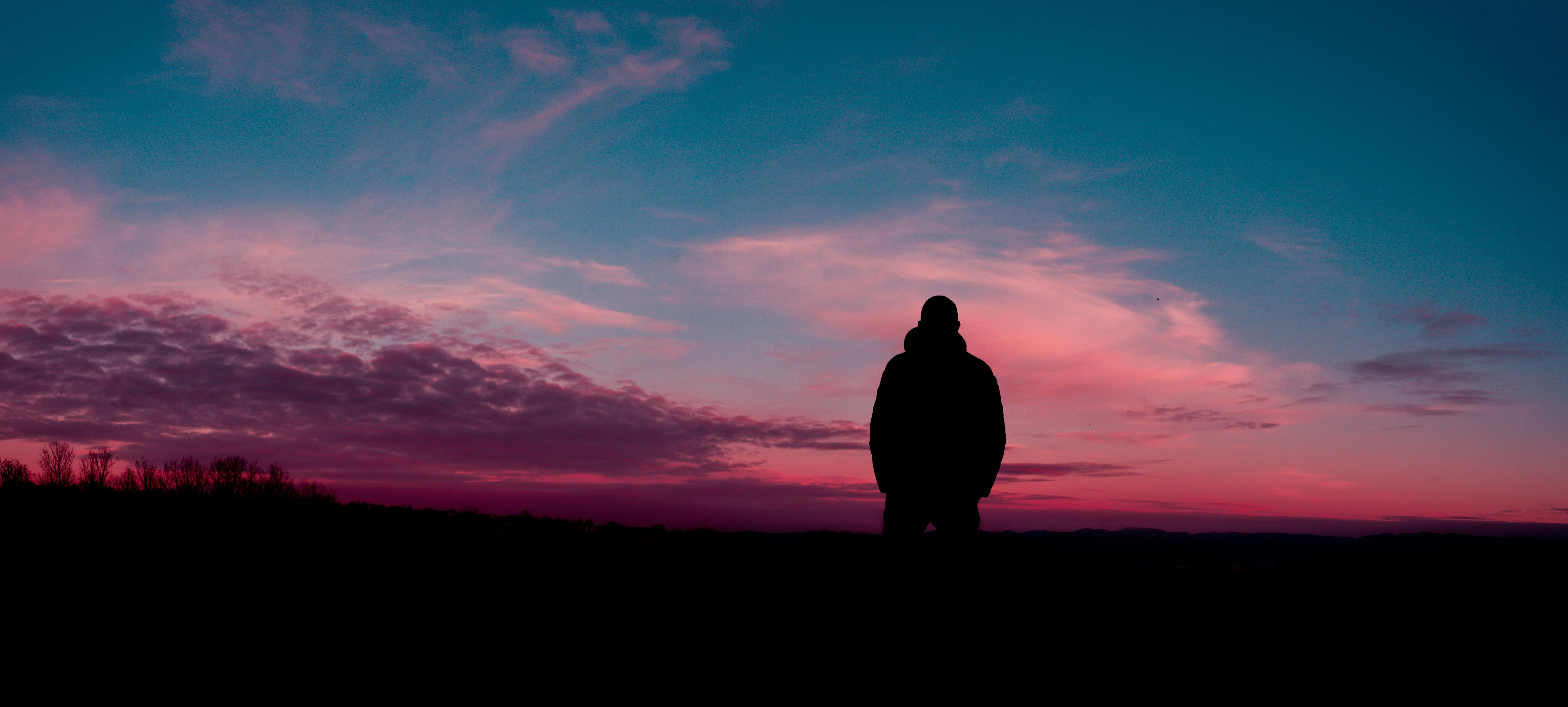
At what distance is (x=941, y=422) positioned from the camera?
22.2 ft

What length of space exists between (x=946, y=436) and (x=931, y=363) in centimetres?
63

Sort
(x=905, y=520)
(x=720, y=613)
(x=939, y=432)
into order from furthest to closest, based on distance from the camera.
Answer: (x=720, y=613) → (x=905, y=520) → (x=939, y=432)

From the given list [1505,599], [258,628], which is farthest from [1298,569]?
[258,628]

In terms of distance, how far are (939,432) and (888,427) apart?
440 mm

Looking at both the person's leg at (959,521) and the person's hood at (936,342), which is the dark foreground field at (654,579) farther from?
the person's hood at (936,342)

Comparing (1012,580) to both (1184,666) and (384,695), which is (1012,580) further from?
(384,695)

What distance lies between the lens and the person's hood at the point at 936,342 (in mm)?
6883

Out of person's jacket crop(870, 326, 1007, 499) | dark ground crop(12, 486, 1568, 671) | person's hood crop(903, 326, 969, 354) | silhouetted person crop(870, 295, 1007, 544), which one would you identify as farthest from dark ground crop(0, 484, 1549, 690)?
person's hood crop(903, 326, 969, 354)

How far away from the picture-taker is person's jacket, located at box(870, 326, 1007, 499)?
6.77 m

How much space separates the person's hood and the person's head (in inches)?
1.5

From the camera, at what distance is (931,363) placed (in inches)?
270

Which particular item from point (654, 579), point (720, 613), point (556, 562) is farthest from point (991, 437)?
point (556, 562)

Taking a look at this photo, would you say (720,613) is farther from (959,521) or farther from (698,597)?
(959,521)

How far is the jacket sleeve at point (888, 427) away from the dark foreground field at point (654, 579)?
0.75m
